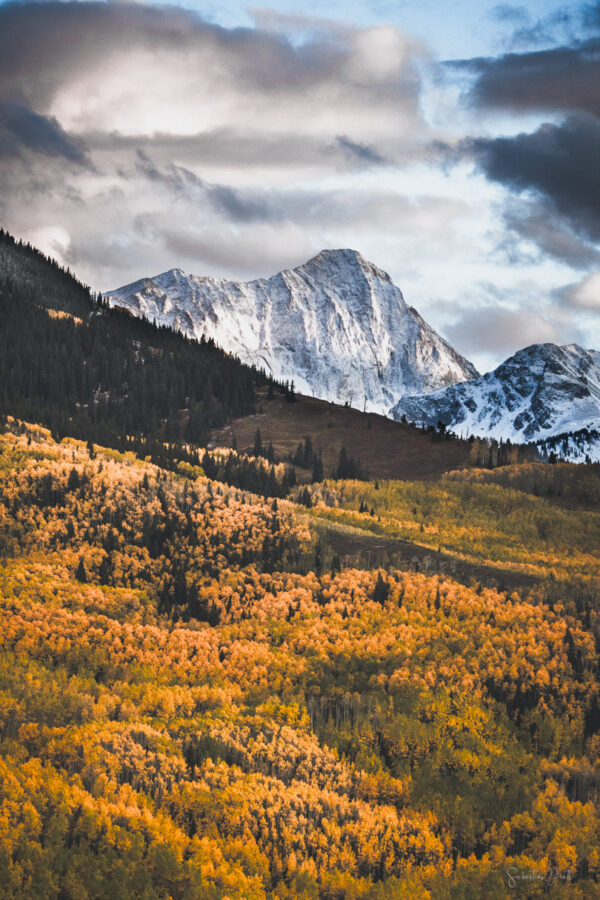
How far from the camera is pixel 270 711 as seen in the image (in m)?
21.0

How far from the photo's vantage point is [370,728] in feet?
64.5

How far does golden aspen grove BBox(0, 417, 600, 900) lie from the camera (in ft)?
43.8

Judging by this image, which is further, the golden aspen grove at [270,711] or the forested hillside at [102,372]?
the forested hillside at [102,372]

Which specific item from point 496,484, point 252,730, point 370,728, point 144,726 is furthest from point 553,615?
point 496,484

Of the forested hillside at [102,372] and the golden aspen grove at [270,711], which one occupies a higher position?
the forested hillside at [102,372]

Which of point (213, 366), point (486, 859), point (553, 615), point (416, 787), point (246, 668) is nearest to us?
point (486, 859)

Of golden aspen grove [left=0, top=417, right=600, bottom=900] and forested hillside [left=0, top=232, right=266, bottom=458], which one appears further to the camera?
forested hillside [left=0, top=232, right=266, bottom=458]

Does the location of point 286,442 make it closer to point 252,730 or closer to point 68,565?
point 68,565

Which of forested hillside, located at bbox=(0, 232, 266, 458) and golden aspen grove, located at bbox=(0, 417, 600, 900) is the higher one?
forested hillside, located at bbox=(0, 232, 266, 458)

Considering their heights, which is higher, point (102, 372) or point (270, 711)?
point (102, 372)

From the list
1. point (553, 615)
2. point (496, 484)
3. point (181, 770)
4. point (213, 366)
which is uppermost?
point (213, 366)

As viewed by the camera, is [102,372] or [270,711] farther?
[102,372]

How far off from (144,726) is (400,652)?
36.2ft

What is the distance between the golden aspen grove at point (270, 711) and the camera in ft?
43.8
